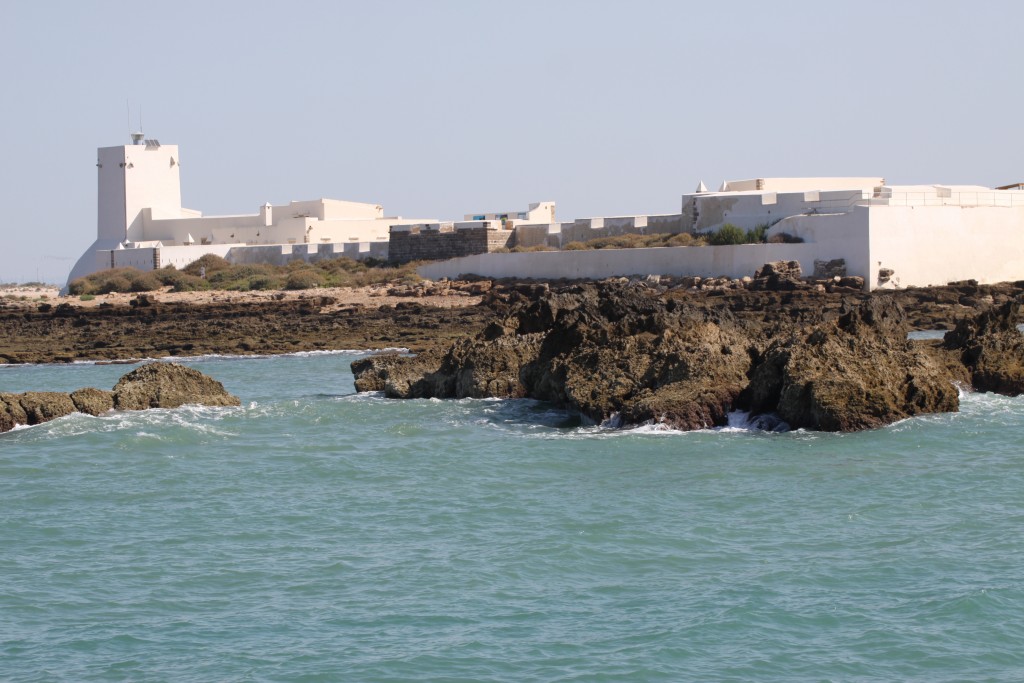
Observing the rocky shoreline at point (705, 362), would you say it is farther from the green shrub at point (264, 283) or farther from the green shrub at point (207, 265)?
the green shrub at point (207, 265)

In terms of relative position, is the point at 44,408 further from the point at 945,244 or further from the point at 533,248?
the point at 533,248

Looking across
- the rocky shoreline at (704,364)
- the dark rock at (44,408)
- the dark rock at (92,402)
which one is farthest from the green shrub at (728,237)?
the dark rock at (44,408)

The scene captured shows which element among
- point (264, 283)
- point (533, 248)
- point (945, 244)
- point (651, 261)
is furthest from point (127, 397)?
point (533, 248)

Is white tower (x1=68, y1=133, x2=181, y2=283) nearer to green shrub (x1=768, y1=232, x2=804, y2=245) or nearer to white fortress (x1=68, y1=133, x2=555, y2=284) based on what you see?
white fortress (x1=68, y1=133, x2=555, y2=284)

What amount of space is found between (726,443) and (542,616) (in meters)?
5.80

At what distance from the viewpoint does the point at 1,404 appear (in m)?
16.2

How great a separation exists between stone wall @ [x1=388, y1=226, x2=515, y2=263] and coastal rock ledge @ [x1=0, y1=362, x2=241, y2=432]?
27538 mm

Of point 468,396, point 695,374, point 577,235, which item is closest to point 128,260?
point 577,235

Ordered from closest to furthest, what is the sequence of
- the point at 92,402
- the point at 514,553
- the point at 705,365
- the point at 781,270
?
the point at 514,553 → the point at 705,365 → the point at 92,402 → the point at 781,270

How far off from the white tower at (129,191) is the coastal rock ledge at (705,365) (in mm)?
37498

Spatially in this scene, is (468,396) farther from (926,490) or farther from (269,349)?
(269,349)

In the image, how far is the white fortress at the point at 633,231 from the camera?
108ft

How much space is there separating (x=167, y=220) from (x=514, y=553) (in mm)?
46537

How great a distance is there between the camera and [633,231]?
43688 mm
